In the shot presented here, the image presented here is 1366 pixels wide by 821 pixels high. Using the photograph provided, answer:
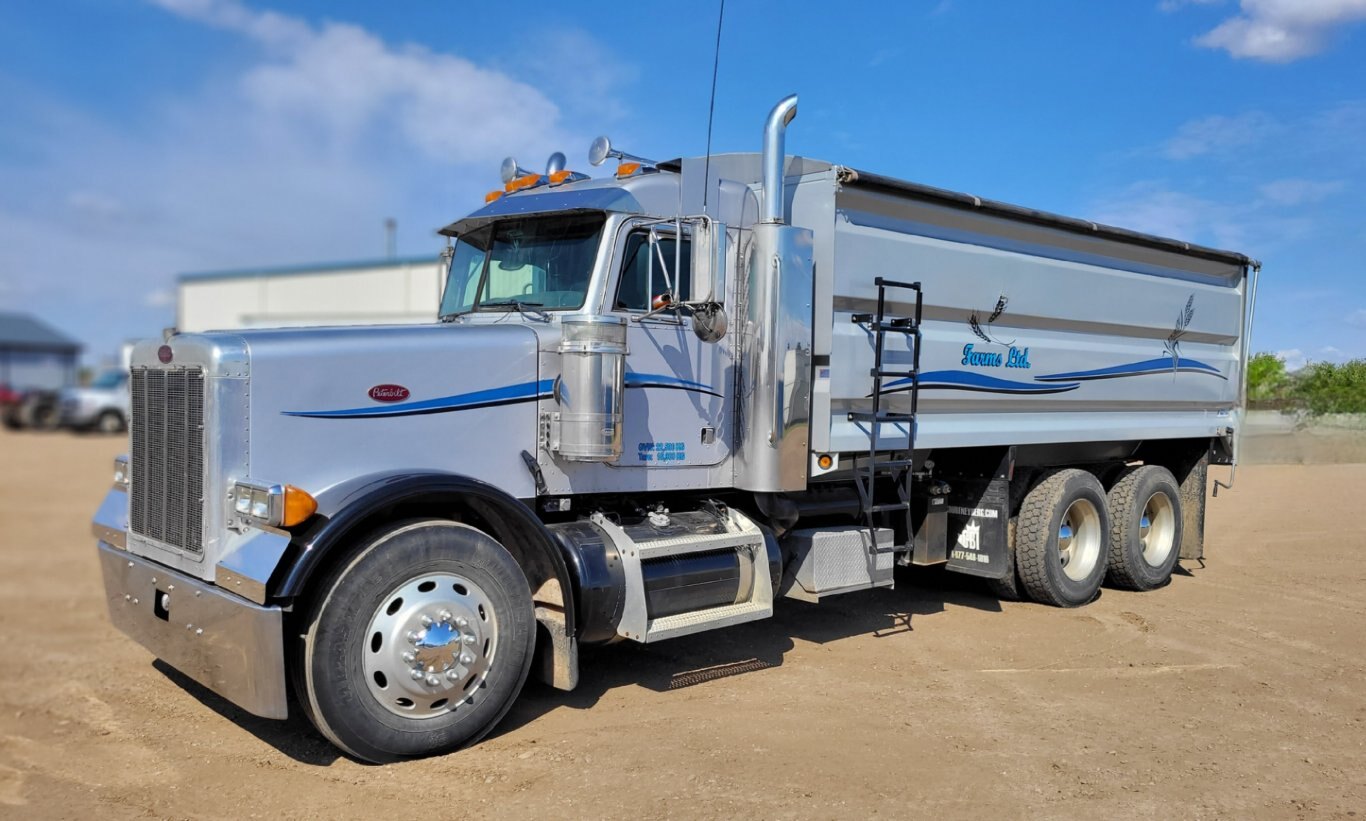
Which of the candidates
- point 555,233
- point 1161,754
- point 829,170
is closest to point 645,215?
point 555,233

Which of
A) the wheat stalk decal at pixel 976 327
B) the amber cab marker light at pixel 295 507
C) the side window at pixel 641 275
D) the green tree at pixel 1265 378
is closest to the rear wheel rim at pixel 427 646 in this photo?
the amber cab marker light at pixel 295 507

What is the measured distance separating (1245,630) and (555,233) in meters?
5.83

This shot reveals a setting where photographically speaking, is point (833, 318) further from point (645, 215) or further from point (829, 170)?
point (645, 215)

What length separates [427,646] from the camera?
4305mm

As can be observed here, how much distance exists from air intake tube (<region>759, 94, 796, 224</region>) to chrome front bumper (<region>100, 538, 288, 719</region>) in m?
3.47

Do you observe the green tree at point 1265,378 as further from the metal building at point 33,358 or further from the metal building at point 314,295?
the metal building at point 33,358

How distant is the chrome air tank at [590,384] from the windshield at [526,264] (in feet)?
1.14

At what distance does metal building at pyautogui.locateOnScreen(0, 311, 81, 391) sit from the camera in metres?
29.3

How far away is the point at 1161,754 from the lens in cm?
461

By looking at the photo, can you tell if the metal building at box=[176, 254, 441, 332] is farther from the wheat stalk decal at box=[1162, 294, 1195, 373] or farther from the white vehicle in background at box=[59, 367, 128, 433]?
the wheat stalk decal at box=[1162, 294, 1195, 373]

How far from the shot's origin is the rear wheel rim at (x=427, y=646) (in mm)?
4273

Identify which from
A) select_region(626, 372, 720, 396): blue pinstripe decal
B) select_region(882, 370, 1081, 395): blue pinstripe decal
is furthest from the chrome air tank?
select_region(882, 370, 1081, 395): blue pinstripe decal

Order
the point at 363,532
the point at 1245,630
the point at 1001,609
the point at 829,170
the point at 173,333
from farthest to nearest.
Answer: the point at 1001,609
the point at 1245,630
the point at 829,170
the point at 173,333
the point at 363,532

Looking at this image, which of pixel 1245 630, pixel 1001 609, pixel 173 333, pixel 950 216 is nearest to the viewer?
pixel 173 333
